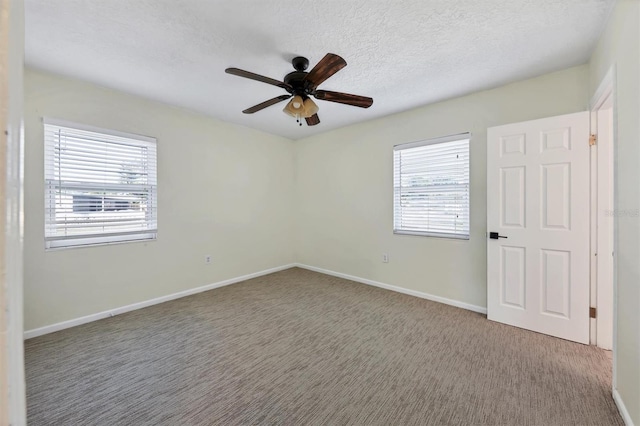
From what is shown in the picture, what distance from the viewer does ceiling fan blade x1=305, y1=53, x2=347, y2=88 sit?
1.79 meters

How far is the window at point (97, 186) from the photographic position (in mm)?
2631

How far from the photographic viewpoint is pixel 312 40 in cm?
207

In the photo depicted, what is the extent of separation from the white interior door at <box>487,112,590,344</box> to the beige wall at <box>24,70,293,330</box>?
3.31 meters

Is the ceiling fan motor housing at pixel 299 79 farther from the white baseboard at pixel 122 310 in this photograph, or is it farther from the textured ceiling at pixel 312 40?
the white baseboard at pixel 122 310

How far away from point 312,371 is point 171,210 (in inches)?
106

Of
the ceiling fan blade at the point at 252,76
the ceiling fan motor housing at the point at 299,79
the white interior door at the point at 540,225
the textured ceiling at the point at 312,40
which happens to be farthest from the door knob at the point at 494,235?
the ceiling fan blade at the point at 252,76

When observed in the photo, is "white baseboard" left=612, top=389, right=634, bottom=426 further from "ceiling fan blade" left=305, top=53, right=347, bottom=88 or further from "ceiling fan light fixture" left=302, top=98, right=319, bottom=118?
"ceiling fan light fixture" left=302, top=98, right=319, bottom=118

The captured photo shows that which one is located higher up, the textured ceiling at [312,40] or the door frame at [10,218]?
the textured ceiling at [312,40]

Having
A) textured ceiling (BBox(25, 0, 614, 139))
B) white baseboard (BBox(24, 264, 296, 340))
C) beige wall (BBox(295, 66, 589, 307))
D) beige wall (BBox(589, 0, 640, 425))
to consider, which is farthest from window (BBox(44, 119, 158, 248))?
beige wall (BBox(589, 0, 640, 425))

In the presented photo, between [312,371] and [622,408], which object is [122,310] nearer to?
[312,371]

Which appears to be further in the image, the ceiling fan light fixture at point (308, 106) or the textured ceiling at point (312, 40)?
the ceiling fan light fixture at point (308, 106)

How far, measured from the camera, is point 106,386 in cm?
188

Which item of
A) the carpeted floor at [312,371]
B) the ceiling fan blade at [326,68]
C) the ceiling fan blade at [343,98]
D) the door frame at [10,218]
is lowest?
the carpeted floor at [312,371]

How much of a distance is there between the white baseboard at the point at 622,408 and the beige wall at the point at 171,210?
13.4 ft
